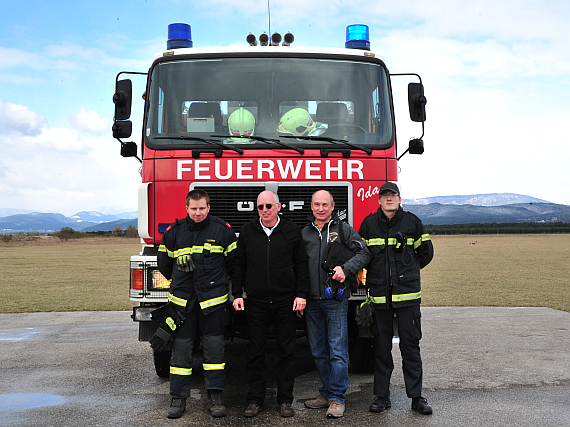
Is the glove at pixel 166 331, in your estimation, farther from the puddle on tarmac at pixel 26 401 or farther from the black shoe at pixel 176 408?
the puddle on tarmac at pixel 26 401

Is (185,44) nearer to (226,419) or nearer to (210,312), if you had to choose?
(210,312)

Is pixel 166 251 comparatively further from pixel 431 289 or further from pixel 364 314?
pixel 431 289

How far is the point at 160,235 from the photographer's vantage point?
553cm

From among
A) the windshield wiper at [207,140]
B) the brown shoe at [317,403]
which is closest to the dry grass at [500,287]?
the brown shoe at [317,403]

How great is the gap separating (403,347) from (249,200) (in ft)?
6.19

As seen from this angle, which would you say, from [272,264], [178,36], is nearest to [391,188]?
[272,264]

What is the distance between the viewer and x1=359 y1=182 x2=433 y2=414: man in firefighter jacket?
5.07 meters

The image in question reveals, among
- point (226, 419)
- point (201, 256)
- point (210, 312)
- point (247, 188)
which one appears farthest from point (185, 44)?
point (226, 419)

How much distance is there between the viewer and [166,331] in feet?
16.5

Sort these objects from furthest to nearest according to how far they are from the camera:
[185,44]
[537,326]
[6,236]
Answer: [6,236] < [537,326] < [185,44]

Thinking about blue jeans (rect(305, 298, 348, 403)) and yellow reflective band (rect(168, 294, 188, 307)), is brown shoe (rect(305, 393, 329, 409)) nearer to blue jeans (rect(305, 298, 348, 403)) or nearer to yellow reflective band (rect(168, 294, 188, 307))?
blue jeans (rect(305, 298, 348, 403))

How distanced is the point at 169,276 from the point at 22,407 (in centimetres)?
173

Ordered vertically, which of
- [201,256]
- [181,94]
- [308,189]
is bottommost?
[201,256]

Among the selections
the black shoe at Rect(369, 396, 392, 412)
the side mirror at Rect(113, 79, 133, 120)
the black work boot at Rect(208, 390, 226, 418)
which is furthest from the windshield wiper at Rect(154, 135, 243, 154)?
the black shoe at Rect(369, 396, 392, 412)
